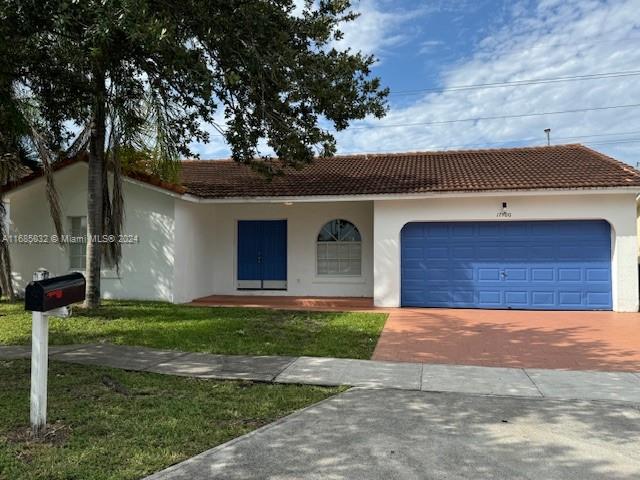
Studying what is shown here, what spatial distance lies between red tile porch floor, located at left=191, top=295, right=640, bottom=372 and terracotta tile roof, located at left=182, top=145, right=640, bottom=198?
10.0 ft

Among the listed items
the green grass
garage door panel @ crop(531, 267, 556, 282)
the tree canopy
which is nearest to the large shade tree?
the tree canopy

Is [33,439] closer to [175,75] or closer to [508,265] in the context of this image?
[175,75]

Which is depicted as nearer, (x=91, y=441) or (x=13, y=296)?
(x=91, y=441)

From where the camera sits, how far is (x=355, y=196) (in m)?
13.1

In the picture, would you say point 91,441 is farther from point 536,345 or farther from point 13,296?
point 13,296

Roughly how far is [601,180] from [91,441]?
12198 mm

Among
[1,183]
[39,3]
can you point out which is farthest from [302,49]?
[1,183]

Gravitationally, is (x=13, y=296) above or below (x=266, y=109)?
below

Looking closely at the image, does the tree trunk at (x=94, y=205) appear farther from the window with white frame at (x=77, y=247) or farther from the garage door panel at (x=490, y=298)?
the garage door panel at (x=490, y=298)

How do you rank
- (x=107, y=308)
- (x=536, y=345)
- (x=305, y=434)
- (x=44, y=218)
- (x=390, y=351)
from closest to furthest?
(x=305, y=434) → (x=390, y=351) → (x=536, y=345) → (x=107, y=308) → (x=44, y=218)

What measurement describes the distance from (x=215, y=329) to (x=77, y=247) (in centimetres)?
720

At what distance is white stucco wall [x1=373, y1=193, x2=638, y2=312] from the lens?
1208 cm

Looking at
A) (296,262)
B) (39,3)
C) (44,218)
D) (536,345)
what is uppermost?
(39,3)

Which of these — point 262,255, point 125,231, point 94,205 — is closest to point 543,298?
point 262,255
